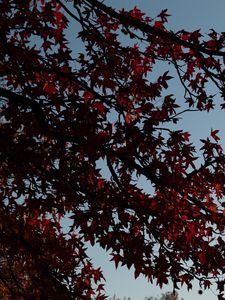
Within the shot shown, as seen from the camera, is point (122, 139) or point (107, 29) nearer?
point (122, 139)

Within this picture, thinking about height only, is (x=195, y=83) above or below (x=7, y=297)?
above

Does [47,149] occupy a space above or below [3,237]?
above

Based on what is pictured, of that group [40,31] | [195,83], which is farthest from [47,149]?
[195,83]

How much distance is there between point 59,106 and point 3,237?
191 cm

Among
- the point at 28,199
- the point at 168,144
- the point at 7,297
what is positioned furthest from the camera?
the point at 7,297

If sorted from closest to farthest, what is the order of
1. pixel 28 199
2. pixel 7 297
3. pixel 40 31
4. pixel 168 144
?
pixel 28 199 → pixel 168 144 → pixel 40 31 → pixel 7 297

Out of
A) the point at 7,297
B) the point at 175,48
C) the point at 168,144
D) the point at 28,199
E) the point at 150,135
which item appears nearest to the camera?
the point at 28,199

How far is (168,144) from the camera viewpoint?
16.0 ft

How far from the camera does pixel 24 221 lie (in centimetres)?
541

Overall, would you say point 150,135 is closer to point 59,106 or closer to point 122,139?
point 122,139

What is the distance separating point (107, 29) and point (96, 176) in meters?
2.47

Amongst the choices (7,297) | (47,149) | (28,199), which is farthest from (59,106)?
(7,297)

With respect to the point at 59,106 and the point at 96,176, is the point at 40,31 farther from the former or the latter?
the point at 96,176

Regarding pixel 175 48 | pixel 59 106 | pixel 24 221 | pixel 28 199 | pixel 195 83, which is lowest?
pixel 28 199
